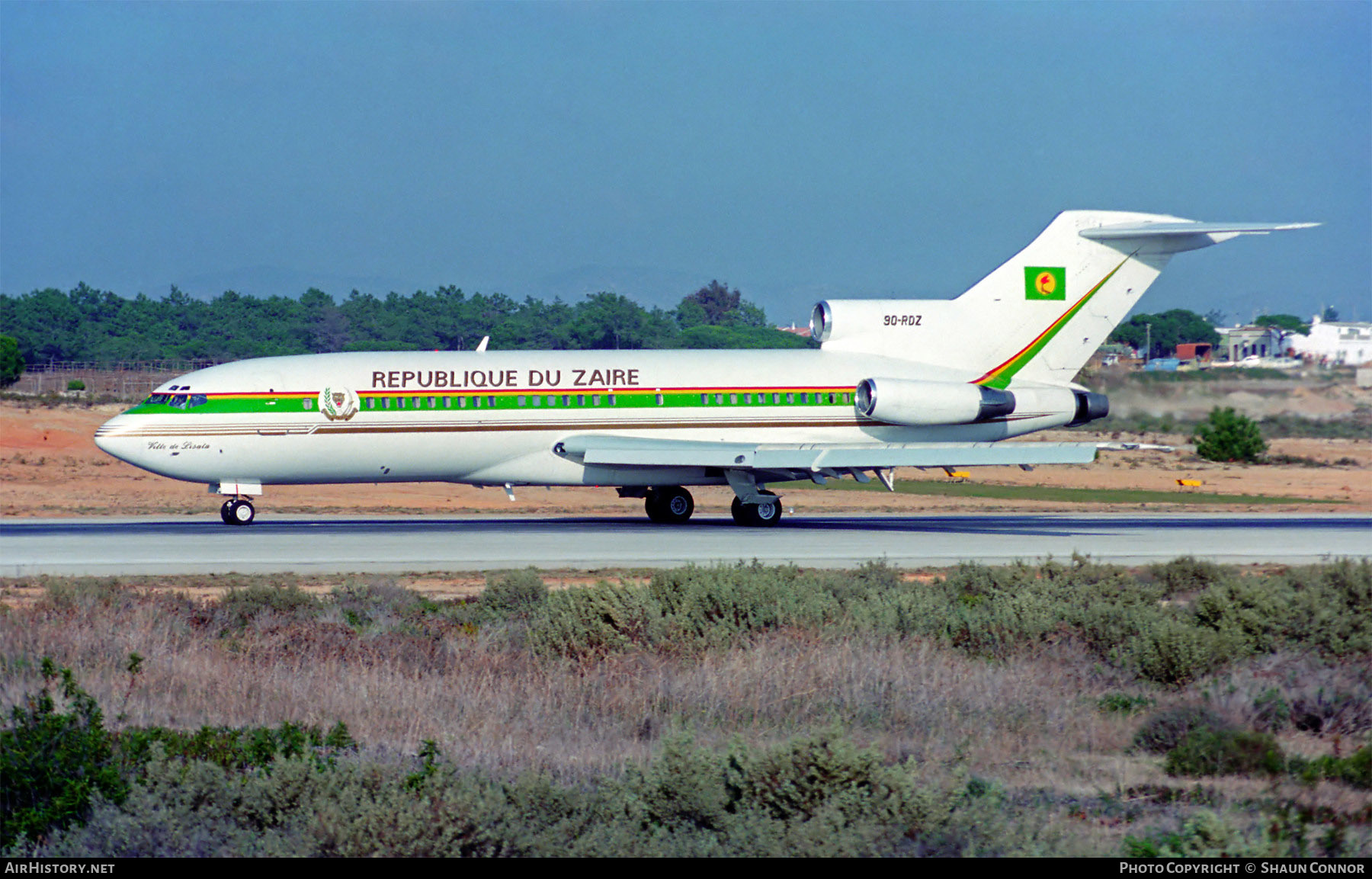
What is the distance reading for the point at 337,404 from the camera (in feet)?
88.6

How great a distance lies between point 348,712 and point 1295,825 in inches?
258

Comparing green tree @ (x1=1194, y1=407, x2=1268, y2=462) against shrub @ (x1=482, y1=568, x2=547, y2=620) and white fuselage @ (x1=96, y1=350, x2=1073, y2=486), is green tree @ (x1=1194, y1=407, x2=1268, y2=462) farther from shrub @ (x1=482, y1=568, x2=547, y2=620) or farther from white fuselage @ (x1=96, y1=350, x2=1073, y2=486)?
shrub @ (x1=482, y1=568, x2=547, y2=620)

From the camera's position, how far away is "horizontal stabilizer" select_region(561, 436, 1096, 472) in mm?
26172

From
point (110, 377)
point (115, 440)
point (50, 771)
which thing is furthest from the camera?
point (110, 377)

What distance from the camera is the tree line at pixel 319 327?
371 feet

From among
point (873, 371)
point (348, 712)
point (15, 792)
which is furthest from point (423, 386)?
point (15, 792)

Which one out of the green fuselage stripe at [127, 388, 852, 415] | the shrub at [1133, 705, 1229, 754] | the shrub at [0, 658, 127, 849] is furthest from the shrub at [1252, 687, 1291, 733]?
the green fuselage stripe at [127, 388, 852, 415]

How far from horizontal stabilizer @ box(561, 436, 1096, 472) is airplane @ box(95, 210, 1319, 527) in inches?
1.9

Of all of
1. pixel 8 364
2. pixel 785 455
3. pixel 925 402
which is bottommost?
pixel 785 455

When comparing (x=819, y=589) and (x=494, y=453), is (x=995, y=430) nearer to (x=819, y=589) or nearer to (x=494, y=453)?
(x=494, y=453)

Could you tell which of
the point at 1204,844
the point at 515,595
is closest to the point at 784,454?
the point at 515,595

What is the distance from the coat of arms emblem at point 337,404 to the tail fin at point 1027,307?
11.0m

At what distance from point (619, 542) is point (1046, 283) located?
1239 cm

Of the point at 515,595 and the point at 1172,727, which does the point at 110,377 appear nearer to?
the point at 515,595
